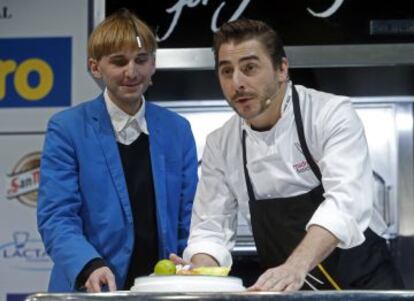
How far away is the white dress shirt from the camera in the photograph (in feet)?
6.52

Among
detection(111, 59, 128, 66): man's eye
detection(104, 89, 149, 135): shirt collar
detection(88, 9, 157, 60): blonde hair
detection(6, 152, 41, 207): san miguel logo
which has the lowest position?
detection(6, 152, 41, 207): san miguel logo

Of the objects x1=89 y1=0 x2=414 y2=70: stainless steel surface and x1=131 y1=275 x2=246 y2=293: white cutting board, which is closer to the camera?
x1=131 y1=275 x2=246 y2=293: white cutting board

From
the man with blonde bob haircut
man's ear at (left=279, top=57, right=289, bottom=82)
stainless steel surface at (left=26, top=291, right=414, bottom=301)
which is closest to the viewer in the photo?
stainless steel surface at (left=26, top=291, right=414, bottom=301)

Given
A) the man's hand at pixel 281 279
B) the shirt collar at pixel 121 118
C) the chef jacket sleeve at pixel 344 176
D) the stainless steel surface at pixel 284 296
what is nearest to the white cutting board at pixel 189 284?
the man's hand at pixel 281 279

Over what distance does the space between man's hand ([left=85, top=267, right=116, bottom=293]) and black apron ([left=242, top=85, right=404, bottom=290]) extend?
1.01ft

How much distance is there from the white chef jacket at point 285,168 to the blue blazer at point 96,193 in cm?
12

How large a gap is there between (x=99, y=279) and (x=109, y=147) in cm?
33

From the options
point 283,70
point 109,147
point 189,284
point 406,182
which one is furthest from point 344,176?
point 406,182

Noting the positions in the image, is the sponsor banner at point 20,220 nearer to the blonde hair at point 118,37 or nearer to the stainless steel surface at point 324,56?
the stainless steel surface at point 324,56

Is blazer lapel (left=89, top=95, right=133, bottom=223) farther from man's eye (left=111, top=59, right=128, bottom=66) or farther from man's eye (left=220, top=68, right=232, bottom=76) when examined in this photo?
man's eye (left=220, top=68, right=232, bottom=76)

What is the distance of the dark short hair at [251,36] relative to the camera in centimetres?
175

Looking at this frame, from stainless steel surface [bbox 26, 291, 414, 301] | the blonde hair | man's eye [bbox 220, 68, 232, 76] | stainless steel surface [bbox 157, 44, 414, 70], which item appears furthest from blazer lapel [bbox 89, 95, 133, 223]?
stainless steel surface [bbox 26, 291, 414, 301]

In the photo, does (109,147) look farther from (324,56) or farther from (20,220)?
(20,220)

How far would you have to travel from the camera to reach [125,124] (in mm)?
1984
